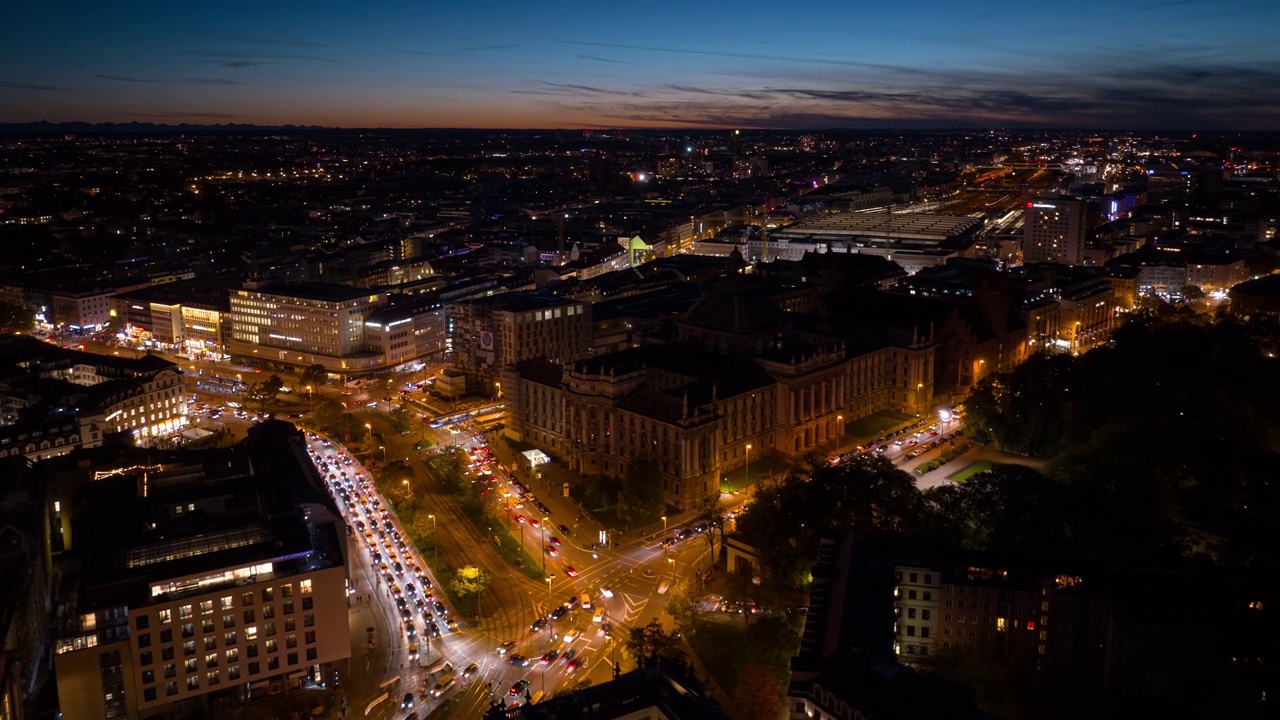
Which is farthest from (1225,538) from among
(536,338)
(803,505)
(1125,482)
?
(536,338)

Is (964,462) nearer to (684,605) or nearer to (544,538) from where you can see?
(684,605)

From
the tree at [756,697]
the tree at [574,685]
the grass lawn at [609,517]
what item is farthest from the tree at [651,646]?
the grass lawn at [609,517]

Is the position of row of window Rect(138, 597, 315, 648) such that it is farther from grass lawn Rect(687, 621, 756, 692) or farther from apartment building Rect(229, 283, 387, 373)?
apartment building Rect(229, 283, 387, 373)

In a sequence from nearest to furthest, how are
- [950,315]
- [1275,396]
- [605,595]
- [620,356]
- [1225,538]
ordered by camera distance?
[1225,538]
[605,595]
[1275,396]
[620,356]
[950,315]

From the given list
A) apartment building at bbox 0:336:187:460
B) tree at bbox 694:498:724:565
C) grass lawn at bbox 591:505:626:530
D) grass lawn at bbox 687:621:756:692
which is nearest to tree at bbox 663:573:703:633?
grass lawn at bbox 687:621:756:692

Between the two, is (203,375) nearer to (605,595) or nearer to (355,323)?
(355,323)

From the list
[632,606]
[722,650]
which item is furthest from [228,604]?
[722,650]

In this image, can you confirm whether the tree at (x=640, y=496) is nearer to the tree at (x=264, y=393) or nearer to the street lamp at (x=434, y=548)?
the street lamp at (x=434, y=548)
